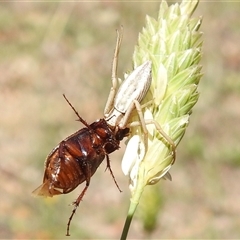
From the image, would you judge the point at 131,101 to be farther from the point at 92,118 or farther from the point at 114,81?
the point at 92,118

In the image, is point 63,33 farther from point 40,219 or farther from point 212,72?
point 40,219

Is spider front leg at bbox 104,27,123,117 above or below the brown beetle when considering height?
above

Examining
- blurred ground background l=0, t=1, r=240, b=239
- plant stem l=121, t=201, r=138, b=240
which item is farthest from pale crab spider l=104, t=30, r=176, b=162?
blurred ground background l=0, t=1, r=240, b=239

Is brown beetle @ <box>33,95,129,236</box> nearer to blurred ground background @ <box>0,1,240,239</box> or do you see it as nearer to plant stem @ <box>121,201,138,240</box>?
plant stem @ <box>121,201,138,240</box>

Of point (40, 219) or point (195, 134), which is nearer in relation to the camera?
point (40, 219)

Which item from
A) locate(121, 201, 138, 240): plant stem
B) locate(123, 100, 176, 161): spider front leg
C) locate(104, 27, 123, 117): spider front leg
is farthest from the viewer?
locate(104, 27, 123, 117): spider front leg

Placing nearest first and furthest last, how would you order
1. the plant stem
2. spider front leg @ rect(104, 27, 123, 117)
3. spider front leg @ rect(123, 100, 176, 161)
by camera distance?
the plant stem < spider front leg @ rect(123, 100, 176, 161) < spider front leg @ rect(104, 27, 123, 117)

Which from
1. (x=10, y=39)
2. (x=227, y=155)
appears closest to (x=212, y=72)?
(x=227, y=155)
